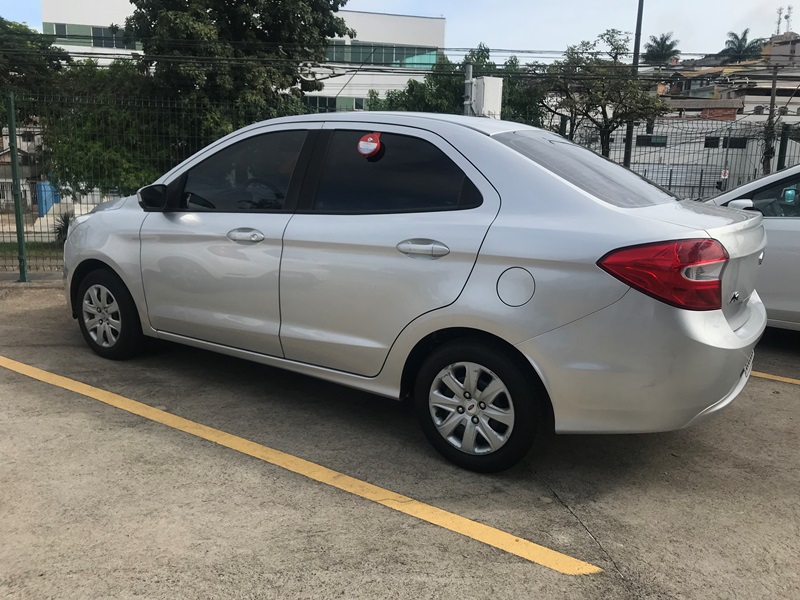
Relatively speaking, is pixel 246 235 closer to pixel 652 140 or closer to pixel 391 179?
pixel 391 179

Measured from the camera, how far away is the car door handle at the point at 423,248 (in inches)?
136

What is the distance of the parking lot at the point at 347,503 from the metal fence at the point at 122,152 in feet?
16.5

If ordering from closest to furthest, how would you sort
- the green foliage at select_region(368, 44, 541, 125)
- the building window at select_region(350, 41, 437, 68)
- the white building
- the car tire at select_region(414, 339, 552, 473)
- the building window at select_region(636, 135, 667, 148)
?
the car tire at select_region(414, 339, 552, 473), the building window at select_region(636, 135, 667, 148), the green foliage at select_region(368, 44, 541, 125), the white building, the building window at select_region(350, 41, 437, 68)

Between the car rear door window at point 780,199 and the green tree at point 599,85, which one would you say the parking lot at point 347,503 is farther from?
the green tree at point 599,85

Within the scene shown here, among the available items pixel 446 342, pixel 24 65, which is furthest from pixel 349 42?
pixel 446 342

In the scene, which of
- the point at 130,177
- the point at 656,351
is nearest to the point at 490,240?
the point at 656,351

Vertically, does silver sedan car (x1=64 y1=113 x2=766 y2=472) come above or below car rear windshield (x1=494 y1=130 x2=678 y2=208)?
below

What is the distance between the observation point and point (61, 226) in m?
10.9

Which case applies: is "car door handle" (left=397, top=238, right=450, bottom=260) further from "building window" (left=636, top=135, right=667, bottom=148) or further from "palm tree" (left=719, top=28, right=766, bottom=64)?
"palm tree" (left=719, top=28, right=766, bottom=64)

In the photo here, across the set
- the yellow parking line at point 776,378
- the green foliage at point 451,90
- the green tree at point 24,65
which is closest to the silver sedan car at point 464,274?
the yellow parking line at point 776,378

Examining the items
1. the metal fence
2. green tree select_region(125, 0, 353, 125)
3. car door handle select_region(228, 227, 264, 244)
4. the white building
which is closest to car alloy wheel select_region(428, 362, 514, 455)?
car door handle select_region(228, 227, 264, 244)

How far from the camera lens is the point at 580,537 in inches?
119

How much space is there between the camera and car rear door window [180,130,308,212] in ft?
13.9

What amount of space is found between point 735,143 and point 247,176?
8438mm
